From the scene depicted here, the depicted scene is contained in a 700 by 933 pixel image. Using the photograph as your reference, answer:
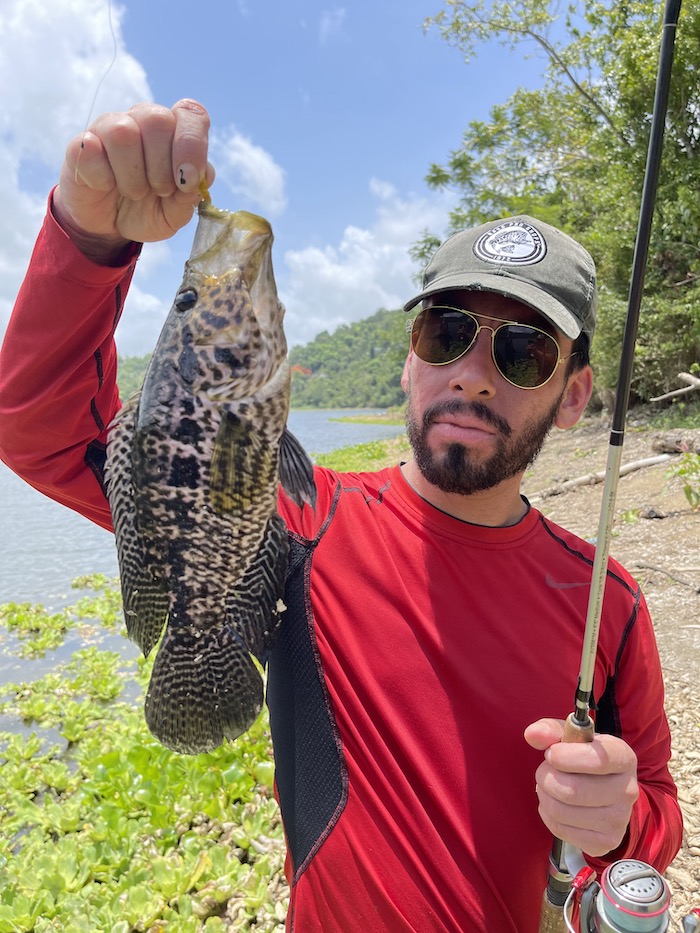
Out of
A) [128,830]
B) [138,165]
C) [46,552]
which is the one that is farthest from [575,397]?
[46,552]

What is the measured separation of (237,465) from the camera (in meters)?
1.41

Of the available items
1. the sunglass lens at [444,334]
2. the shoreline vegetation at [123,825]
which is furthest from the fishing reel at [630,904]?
the shoreline vegetation at [123,825]

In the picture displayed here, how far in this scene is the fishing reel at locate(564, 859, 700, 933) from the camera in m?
1.28

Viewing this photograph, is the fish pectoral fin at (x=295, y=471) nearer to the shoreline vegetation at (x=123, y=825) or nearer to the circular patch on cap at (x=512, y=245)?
the circular patch on cap at (x=512, y=245)

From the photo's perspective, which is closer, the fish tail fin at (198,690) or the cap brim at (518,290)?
the fish tail fin at (198,690)

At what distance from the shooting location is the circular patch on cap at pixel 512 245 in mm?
2049

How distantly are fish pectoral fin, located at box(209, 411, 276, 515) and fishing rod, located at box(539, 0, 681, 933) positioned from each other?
34.5 inches

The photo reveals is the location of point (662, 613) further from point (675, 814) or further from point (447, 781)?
point (447, 781)

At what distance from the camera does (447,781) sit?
64.0 inches

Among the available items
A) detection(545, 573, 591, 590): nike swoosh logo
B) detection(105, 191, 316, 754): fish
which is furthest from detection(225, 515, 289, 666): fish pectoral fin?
detection(545, 573, 591, 590): nike swoosh logo

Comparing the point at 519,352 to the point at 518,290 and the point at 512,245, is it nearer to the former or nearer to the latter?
the point at 518,290

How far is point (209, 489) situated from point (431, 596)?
76 centimetres

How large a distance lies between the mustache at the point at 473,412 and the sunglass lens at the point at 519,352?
0.41 feet

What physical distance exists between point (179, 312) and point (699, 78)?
545 inches
